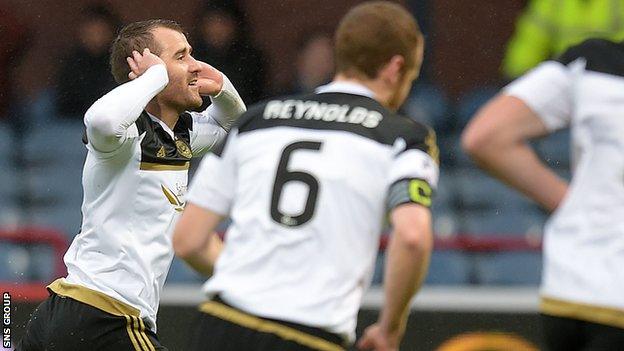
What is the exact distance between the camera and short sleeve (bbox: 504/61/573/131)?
11.7 ft

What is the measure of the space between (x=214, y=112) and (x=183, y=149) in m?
0.50

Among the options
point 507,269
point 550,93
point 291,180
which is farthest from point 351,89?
point 507,269

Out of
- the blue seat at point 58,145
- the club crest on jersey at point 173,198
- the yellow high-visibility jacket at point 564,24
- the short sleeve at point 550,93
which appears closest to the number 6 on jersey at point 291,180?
the short sleeve at point 550,93

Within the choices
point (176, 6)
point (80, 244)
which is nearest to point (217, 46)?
point (176, 6)

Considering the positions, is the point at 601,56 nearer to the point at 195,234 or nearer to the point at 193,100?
the point at 195,234

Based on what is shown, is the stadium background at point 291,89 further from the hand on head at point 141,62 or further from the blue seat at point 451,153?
the hand on head at point 141,62

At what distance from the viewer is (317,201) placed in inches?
145

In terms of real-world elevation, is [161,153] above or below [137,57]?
below

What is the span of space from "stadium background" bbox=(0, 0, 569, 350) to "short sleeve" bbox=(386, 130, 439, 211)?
4.66m

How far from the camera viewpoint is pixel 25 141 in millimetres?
9977

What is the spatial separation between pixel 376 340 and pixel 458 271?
5.47 metres

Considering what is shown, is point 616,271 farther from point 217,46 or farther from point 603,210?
point 217,46

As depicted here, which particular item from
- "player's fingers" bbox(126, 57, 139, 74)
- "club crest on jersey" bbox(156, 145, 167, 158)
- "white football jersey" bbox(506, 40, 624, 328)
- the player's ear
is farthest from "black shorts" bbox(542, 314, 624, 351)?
"player's fingers" bbox(126, 57, 139, 74)

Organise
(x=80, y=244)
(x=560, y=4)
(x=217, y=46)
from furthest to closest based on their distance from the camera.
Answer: (x=217, y=46) → (x=560, y=4) → (x=80, y=244)
